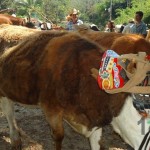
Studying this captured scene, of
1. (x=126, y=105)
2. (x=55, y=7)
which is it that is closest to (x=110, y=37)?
(x=126, y=105)

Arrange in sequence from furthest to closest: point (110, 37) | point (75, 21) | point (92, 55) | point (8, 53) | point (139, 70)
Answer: point (75, 21), point (110, 37), point (8, 53), point (92, 55), point (139, 70)

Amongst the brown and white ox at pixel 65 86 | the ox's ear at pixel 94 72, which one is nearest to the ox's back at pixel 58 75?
the brown and white ox at pixel 65 86

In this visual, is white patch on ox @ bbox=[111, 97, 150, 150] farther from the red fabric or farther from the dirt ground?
the dirt ground

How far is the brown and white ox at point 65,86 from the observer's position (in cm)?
297

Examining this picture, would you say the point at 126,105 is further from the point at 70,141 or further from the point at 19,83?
the point at 70,141

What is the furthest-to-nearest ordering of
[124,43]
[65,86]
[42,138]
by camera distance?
1. [124,43]
2. [42,138]
3. [65,86]

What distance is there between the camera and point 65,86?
11.1 feet

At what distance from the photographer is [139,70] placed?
9.09 feet

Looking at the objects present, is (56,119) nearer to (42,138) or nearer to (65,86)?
(65,86)

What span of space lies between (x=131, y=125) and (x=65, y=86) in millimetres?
834

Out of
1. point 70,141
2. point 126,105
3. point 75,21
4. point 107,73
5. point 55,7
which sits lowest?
point 55,7

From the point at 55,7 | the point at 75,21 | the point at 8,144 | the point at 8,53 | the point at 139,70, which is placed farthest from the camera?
the point at 55,7

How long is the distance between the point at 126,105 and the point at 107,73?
31 centimetres

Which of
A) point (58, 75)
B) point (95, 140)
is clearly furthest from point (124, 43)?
point (58, 75)
